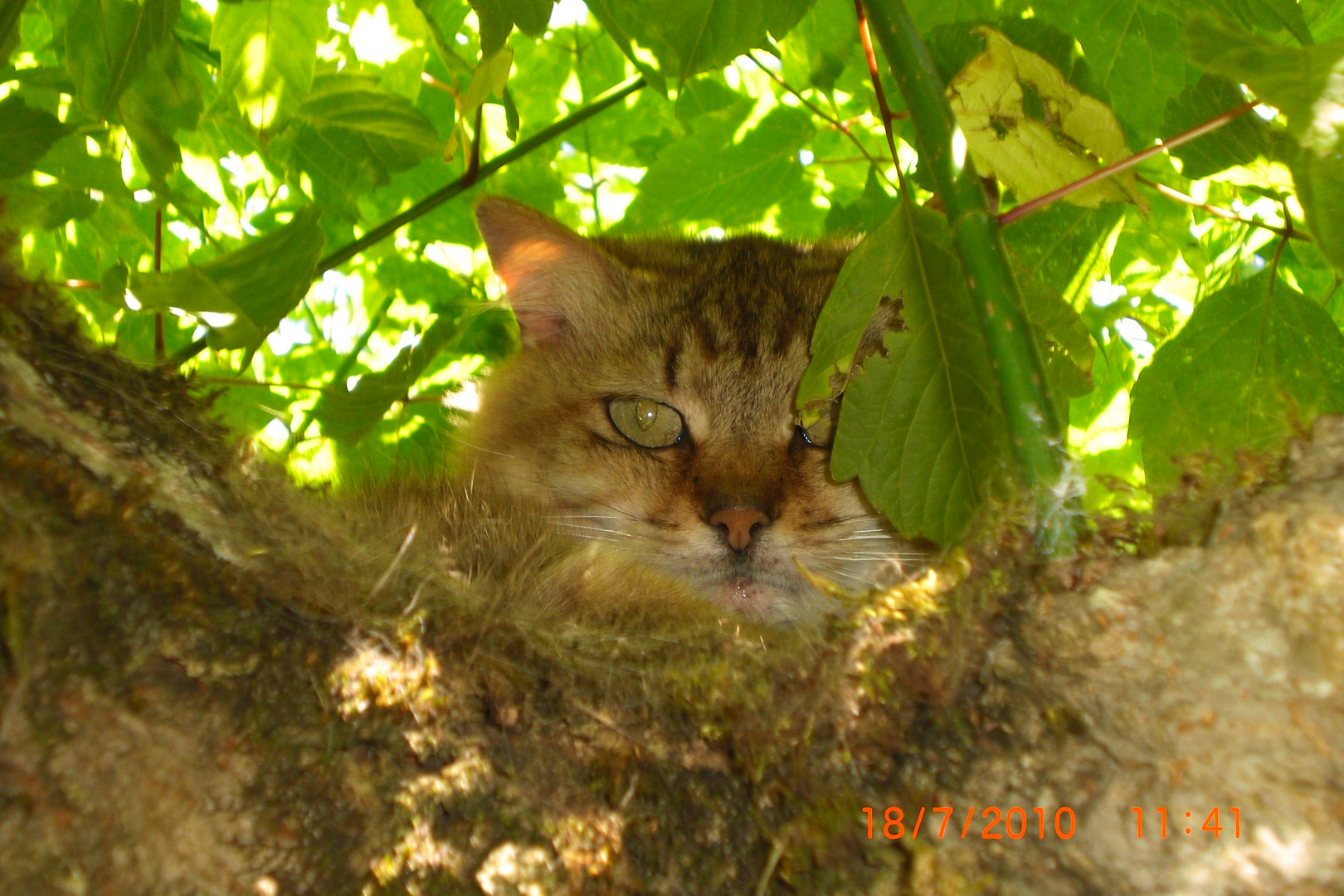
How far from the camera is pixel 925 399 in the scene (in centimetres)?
130

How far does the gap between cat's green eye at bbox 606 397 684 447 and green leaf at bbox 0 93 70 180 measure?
1.31 m

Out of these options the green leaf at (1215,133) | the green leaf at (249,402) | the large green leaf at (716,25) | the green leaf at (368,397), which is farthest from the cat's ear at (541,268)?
the green leaf at (1215,133)

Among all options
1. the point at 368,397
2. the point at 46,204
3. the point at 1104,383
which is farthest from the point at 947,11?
the point at 46,204

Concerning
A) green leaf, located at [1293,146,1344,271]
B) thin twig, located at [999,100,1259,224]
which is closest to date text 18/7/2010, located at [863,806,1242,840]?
green leaf, located at [1293,146,1344,271]

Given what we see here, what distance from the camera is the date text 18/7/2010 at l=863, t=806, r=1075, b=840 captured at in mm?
893

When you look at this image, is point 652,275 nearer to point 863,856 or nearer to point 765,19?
point 765,19

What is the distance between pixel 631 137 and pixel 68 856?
8.08ft

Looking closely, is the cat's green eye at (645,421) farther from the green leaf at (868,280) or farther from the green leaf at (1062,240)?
the green leaf at (868,280)

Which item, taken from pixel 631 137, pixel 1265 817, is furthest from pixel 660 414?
pixel 1265 817

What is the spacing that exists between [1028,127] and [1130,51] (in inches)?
21.1

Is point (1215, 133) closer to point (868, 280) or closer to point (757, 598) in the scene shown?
point (868, 280)

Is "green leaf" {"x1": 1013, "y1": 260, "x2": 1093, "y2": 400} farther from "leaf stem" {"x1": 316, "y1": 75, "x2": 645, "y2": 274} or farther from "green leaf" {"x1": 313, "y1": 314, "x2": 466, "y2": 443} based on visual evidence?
"leaf stem" {"x1": 316, "y1": 75, "x2": 645, "y2": 274}

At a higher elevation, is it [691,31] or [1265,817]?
[691,31]

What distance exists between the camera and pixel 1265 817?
0.82m
